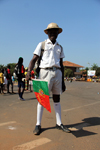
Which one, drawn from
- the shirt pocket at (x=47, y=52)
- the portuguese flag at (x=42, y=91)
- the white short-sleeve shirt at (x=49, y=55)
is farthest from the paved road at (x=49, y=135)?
the shirt pocket at (x=47, y=52)

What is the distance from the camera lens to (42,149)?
8.18ft

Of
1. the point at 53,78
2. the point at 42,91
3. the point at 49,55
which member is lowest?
the point at 42,91

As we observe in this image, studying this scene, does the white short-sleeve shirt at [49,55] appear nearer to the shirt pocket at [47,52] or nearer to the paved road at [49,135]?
the shirt pocket at [47,52]

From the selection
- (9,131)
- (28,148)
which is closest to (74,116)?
(9,131)

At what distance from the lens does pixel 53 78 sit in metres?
3.34

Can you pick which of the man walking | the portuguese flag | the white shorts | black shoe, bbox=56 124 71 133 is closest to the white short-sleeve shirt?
the man walking

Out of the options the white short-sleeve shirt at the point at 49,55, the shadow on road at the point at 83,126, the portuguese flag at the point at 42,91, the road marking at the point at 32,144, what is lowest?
the shadow on road at the point at 83,126

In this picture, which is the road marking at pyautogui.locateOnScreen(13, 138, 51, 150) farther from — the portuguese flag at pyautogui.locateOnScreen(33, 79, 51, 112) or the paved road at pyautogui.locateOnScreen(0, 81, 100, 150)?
the portuguese flag at pyautogui.locateOnScreen(33, 79, 51, 112)

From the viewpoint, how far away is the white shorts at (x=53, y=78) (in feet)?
10.9

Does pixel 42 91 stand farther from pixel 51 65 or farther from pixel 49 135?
pixel 49 135

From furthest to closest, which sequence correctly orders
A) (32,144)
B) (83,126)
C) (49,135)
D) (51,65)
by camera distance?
(83,126), (51,65), (49,135), (32,144)

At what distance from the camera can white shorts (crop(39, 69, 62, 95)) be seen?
331 cm

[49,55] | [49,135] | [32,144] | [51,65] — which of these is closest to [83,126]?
[49,135]

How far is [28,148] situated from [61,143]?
542mm
